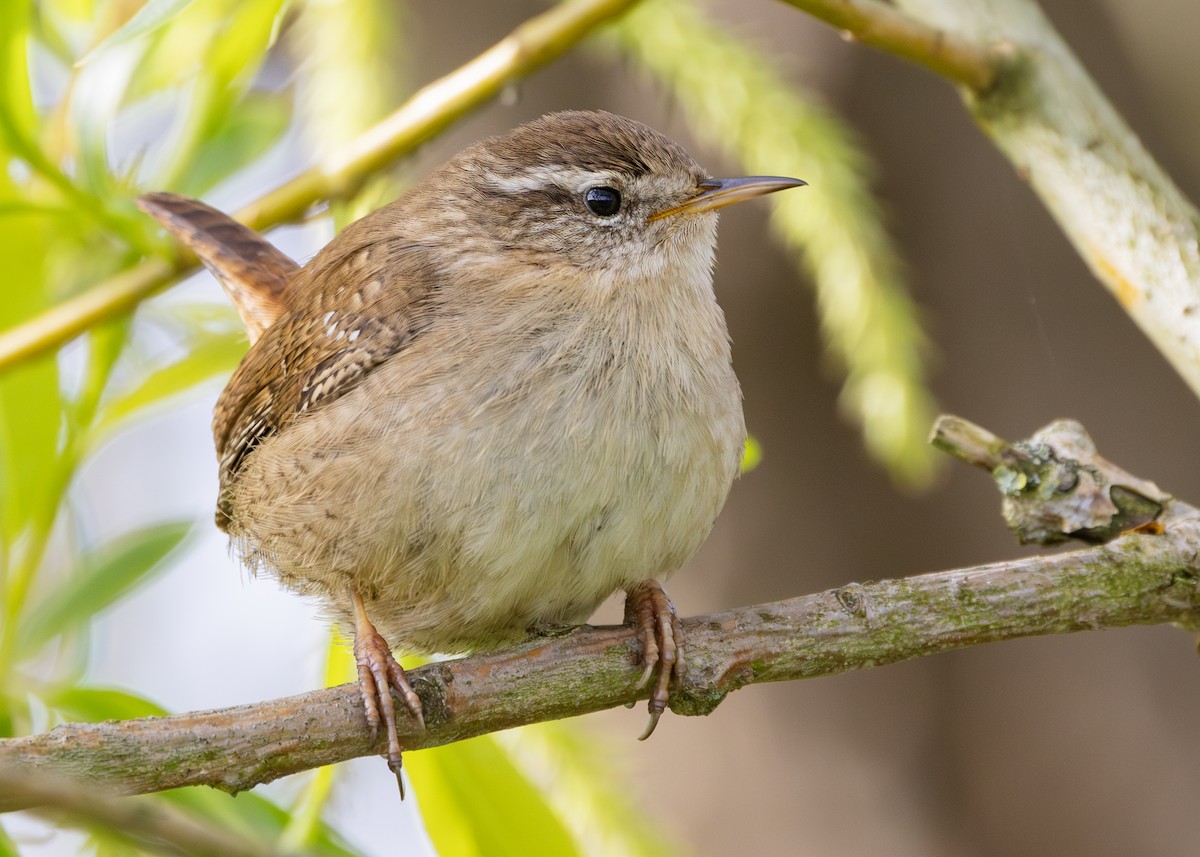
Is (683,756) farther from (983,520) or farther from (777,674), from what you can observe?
(777,674)

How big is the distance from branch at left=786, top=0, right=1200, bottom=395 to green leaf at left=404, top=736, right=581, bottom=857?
1207 millimetres

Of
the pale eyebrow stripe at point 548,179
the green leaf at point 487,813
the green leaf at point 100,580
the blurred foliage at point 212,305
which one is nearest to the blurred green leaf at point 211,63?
the blurred foliage at point 212,305

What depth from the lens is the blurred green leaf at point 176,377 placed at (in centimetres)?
233

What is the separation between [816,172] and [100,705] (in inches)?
61.0

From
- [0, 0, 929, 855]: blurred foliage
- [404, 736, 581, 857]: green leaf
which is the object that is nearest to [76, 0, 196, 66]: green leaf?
[0, 0, 929, 855]: blurred foliage

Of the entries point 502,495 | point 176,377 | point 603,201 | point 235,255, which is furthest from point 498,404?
point 235,255

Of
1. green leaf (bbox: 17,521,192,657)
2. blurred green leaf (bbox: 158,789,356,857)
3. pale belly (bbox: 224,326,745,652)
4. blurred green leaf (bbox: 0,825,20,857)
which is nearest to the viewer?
blurred green leaf (bbox: 0,825,20,857)

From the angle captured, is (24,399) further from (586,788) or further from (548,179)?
(586,788)

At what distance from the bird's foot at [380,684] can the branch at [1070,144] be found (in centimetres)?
120

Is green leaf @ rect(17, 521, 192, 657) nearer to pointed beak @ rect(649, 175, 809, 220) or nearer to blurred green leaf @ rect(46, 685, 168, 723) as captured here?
blurred green leaf @ rect(46, 685, 168, 723)

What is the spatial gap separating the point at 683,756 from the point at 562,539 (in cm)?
308

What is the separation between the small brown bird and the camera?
2025 millimetres

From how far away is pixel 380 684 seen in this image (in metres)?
1.88

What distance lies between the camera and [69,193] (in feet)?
6.93
